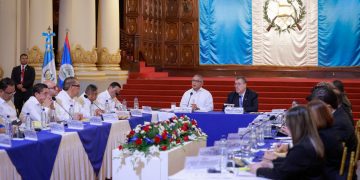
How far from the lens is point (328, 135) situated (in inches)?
189

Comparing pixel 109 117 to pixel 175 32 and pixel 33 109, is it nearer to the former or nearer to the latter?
pixel 33 109

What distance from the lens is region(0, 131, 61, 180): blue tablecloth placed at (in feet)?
19.0

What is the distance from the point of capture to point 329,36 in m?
19.0

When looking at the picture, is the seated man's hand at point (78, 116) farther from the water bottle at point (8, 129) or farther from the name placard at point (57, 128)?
the water bottle at point (8, 129)

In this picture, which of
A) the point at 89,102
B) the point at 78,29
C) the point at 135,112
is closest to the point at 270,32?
the point at 78,29

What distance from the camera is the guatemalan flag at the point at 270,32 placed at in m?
19.0

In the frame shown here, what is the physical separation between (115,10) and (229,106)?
710 centimetres

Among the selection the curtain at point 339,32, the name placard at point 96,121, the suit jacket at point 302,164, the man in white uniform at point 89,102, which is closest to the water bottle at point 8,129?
the name placard at point 96,121

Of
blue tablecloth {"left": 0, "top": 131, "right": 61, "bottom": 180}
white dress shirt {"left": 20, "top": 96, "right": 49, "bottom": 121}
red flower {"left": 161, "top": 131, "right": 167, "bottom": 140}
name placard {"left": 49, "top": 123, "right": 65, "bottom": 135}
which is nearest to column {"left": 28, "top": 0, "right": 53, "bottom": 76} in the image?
white dress shirt {"left": 20, "top": 96, "right": 49, "bottom": 121}

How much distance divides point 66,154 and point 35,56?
23.6 ft

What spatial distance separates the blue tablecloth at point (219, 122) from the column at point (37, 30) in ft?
17.3

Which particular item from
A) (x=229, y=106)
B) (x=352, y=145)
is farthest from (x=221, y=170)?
(x=229, y=106)

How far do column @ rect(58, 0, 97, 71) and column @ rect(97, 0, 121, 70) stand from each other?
2.85 feet

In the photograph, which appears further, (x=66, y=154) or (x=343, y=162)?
(x=66, y=154)
